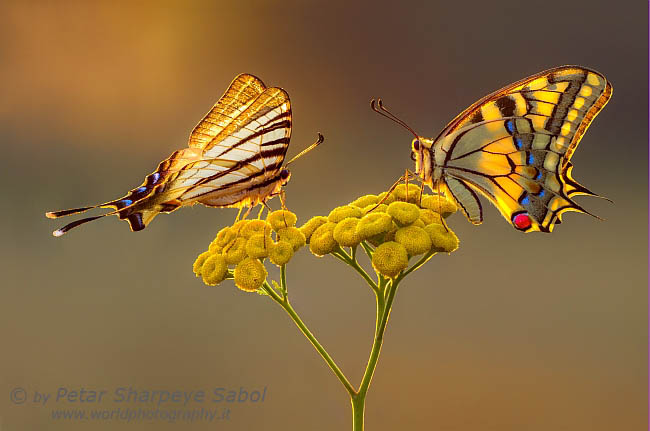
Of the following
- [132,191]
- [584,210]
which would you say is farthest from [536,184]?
[132,191]

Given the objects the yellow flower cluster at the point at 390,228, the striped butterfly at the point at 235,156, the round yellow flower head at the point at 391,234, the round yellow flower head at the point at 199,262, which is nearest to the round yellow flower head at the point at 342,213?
the yellow flower cluster at the point at 390,228

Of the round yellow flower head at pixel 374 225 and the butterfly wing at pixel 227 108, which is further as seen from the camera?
the butterfly wing at pixel 227 108

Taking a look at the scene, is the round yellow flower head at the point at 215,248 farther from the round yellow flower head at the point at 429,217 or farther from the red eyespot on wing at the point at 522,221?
the red eyespot on wing at the point at 522,221

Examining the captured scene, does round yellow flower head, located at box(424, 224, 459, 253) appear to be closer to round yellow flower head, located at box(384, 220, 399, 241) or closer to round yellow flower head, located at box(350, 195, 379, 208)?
round yellow flower head, located at box(384, 220, 399, 241)

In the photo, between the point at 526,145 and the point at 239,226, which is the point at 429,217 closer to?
the point at 526,145

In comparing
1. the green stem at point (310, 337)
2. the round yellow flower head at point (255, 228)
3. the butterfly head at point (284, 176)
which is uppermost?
the butterfly head at point (284, 176)

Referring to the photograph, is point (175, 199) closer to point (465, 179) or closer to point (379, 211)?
point (379, 211)
